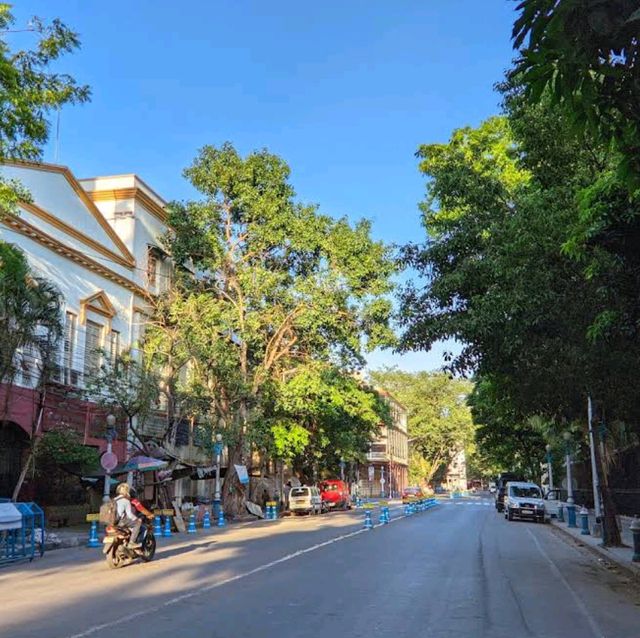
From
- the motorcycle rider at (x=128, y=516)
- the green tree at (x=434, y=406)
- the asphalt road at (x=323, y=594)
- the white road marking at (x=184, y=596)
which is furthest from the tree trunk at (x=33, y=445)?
the green tree at (x=434, y=406)

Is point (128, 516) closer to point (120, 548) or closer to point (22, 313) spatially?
point (120, 548)

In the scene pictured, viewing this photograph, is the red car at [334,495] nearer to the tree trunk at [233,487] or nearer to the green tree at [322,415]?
the green tree at [322,415]

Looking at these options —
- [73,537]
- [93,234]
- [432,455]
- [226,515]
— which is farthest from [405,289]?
[432,455]

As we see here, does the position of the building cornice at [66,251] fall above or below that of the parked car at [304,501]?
above

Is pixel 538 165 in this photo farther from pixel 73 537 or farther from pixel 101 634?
pixel 73 537

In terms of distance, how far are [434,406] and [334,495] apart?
47897 millimetres

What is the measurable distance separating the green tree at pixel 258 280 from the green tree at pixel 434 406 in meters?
54.3

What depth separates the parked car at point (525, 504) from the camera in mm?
33375

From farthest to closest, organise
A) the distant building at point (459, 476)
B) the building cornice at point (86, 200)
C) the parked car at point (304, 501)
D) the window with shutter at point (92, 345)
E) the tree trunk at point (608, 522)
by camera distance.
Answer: the distant building at point (459, 476)
the parked car at point (304, 501)
the window with shutter at point (92, 345)
the building cornice at point (86, 200)
the tree trunk at point (608, 522)

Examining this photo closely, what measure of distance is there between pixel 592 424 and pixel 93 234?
21643 mm

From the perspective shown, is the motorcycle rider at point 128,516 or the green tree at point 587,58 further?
the motorcycle rider at point 128,516

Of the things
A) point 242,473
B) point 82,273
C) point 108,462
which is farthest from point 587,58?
point 242,473

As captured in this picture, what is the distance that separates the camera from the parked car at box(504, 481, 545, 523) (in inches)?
1314

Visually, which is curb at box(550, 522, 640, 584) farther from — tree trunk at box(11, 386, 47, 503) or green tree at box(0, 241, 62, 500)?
tree trunk at box(11, 386, 47, 503)
